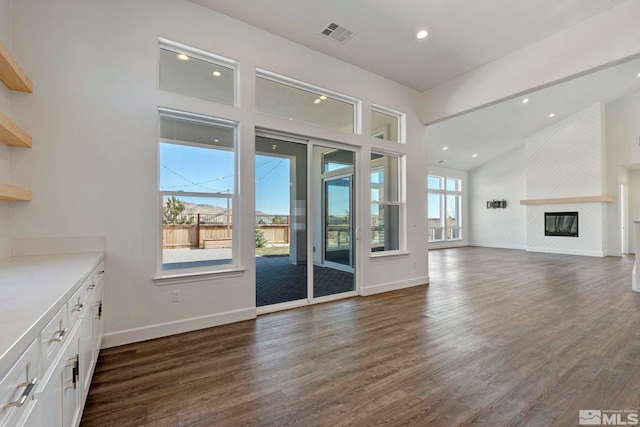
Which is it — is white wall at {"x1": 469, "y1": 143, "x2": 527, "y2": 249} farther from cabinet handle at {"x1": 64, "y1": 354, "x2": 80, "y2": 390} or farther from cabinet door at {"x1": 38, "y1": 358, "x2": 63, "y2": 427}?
cabinet door at {"x1": 38, "y1": 358, "x2": 63, "y2": 427}

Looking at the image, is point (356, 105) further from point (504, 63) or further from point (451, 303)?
point (451, 303)

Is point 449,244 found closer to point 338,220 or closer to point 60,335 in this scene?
point 338,220

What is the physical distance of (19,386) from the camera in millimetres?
898

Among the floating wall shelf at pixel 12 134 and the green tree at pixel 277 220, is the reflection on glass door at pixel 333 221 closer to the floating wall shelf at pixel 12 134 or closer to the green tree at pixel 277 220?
the green tree at pixel 277 220

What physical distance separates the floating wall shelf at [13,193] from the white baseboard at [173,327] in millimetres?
1394

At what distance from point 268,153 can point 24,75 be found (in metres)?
2.31

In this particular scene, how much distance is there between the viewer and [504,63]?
4207mm

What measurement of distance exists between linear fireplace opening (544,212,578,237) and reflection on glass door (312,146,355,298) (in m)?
9.28

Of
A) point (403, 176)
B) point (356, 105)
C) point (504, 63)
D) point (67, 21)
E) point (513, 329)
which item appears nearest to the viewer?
point (67, 21)

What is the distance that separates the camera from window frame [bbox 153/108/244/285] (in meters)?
3.09

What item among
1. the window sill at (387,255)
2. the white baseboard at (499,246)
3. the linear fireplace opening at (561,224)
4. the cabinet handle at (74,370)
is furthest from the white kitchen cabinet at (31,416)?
the white baseboard at (499,246)

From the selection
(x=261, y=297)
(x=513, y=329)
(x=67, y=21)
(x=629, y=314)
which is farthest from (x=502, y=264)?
(x=67, y=21)

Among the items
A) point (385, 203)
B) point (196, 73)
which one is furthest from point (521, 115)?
point (196, 73)

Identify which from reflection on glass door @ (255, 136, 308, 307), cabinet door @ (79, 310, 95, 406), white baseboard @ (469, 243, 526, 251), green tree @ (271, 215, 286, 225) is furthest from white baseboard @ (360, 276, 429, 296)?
white baseboard @ (469, 243, 526, 251)
